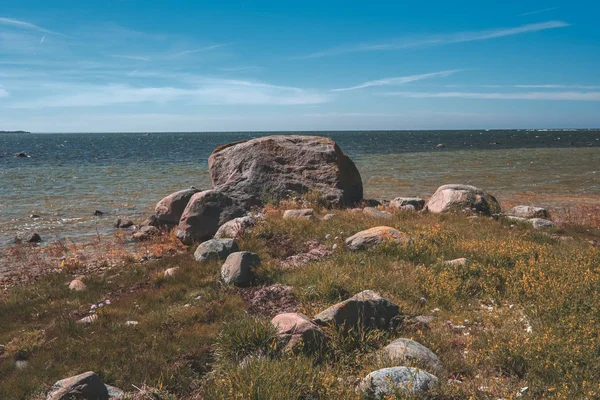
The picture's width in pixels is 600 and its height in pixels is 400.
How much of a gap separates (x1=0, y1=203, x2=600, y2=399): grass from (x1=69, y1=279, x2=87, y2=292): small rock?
165 millimetres

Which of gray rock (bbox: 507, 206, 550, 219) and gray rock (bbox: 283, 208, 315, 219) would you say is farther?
gray rock (bbox: 507, 206, 550, 219)

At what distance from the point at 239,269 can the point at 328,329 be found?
3.17 meters

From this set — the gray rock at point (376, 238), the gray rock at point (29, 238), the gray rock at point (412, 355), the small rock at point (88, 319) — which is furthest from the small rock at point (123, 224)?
the gray rock at point (412, 355)

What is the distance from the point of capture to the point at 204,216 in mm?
14414

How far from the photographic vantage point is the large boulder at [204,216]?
14.2 metres

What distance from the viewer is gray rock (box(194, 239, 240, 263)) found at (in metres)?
10.1

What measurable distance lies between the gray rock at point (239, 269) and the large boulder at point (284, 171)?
7003 mm

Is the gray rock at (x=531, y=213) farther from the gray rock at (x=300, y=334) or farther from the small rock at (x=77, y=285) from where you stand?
the small rock at (x=77, y=285)

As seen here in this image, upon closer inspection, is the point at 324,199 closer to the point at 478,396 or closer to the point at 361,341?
the point at 361,341

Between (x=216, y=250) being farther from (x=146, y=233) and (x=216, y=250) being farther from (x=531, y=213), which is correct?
(x=531, y=213)

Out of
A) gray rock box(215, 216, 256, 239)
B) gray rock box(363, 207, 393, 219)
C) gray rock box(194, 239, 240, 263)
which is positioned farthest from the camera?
gray rock box(363, 207, 393, 219)

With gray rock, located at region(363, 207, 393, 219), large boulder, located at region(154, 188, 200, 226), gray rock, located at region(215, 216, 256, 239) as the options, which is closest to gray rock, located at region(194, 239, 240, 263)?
gray rock, located at region(215, 216, 256, 239)

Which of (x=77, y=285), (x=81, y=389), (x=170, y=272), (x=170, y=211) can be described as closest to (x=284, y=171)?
(x=170, y=211)

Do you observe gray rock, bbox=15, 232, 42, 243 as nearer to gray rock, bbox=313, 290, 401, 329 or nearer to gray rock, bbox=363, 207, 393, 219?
gray rock, bbox=363, 207, 393, 219
